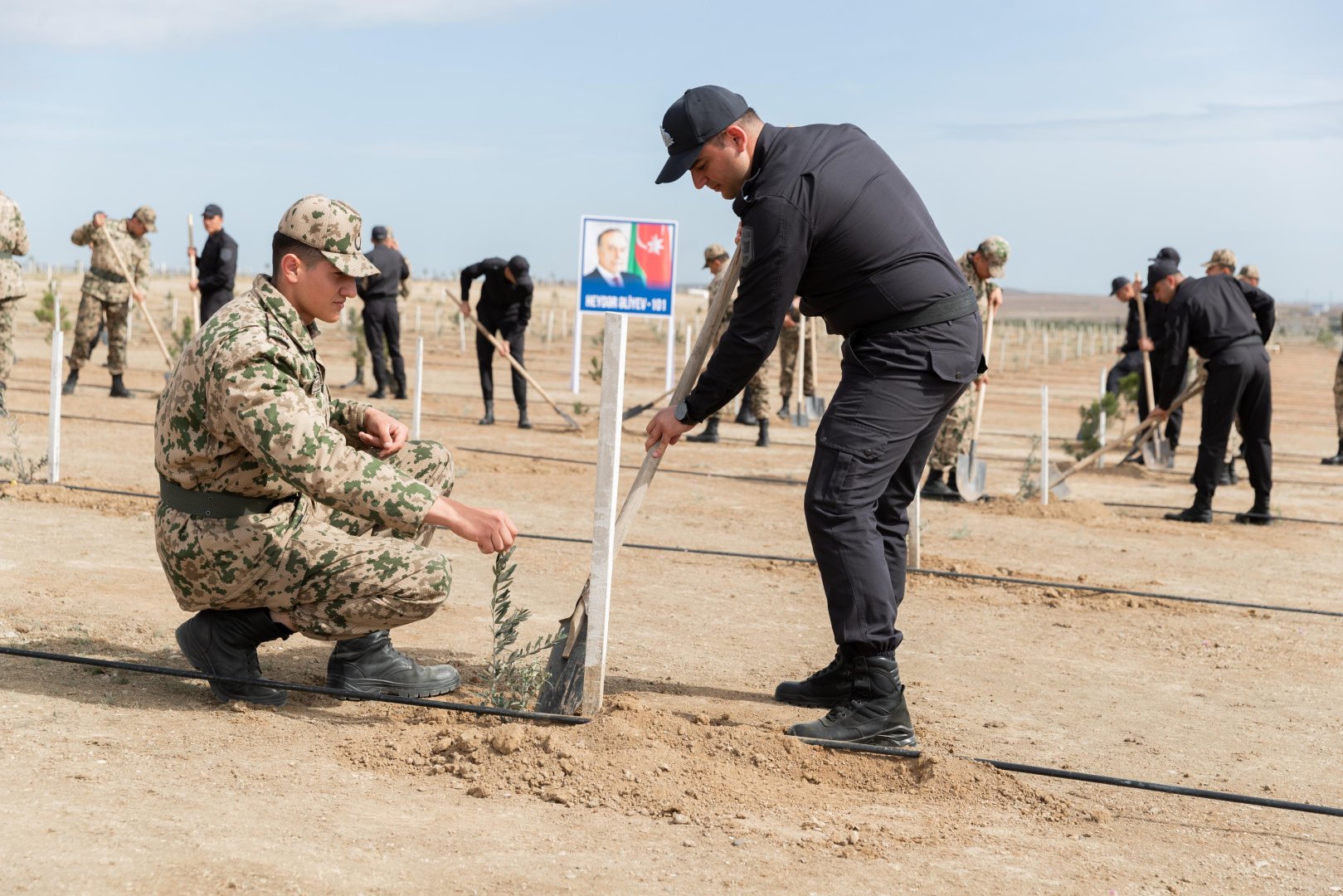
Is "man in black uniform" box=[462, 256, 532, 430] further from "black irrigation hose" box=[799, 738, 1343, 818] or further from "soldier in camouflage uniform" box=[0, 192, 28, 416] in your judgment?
"black irrigation hose" box=[799, 738, 1343, 818]

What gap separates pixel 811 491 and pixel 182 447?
1825 mm

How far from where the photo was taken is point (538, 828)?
11.3ft

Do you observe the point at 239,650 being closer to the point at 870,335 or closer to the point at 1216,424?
the point at 870,335

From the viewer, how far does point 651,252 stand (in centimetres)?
1583

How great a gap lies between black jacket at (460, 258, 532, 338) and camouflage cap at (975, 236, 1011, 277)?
590 centimetres

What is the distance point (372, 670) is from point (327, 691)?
0.21 metres

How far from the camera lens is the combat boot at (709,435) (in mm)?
14086

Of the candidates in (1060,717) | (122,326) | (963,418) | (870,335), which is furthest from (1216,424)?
(122,326)

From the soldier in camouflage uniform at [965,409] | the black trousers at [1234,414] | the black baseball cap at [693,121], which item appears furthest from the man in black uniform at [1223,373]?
the black baseball cap at [693,121]

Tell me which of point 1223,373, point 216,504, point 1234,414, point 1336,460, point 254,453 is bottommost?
point 1336,460

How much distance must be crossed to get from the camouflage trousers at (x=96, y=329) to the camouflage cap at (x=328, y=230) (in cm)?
1130

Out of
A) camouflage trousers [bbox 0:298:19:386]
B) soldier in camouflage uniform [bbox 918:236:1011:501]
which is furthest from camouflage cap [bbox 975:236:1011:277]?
camouflage trousers [bbox 0:298:19:386]

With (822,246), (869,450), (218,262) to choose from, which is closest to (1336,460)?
(218,262)

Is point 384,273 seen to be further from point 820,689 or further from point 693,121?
point 693,121
